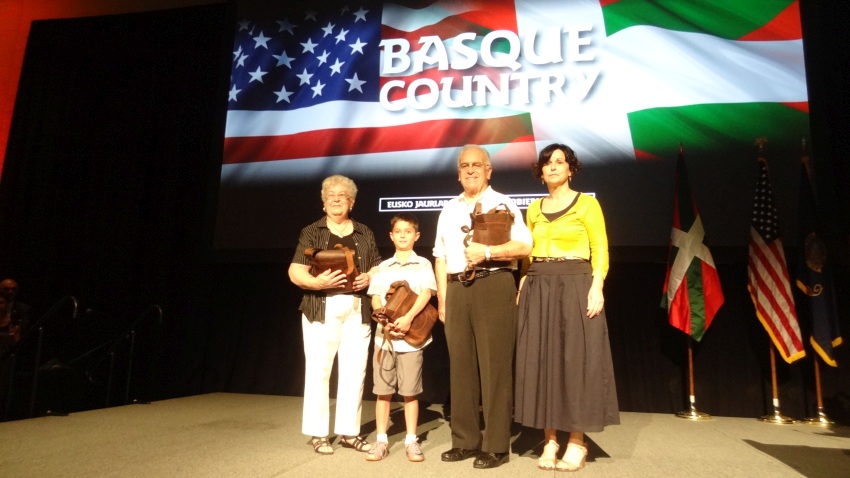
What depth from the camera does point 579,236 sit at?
264cm

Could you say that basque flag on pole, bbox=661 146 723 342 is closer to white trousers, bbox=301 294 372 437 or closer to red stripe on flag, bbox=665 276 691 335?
red stripe on flag, bbox=665 276 691 335

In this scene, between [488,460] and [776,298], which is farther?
[776,298]

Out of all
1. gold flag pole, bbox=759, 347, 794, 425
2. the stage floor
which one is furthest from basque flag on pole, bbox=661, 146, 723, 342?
the stage floor

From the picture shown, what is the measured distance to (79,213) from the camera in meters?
6.01

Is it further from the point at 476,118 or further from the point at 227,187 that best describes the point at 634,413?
the point at 227,187

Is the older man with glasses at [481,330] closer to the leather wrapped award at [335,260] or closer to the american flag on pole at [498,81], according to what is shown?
the leather wrapped award at [335,260]

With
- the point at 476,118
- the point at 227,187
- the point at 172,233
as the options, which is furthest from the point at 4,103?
the point at 476,118

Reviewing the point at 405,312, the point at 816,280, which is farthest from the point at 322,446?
the point at 816,280

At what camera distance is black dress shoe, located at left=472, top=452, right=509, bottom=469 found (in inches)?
99.0

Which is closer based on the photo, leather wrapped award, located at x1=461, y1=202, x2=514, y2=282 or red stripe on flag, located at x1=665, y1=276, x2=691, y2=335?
leather wrapped award, located at x1=461, y1=202, x2=514, y2=282

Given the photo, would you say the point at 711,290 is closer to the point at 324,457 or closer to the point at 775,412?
the point at 775,412

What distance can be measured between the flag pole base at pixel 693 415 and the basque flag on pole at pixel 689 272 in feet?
1.95

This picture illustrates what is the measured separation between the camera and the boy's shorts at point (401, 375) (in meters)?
2.86

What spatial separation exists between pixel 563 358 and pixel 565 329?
0.14 m
